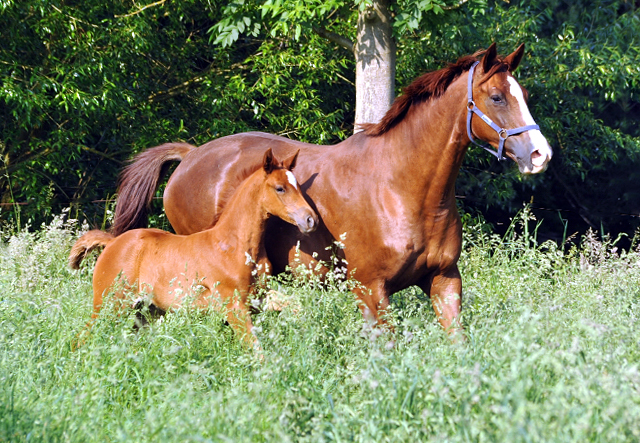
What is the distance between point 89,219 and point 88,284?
371cm

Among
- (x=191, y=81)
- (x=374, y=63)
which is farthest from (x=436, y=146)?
(x=191, y=81)

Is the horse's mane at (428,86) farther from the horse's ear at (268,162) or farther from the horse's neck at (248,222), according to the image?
the horse's neck at (248,222)

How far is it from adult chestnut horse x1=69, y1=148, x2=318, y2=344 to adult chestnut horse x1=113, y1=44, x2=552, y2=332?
288 mm

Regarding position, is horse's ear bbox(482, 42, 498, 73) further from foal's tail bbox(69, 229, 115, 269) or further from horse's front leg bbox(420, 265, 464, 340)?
foal's tail bbox(69, 229, 115, 269)

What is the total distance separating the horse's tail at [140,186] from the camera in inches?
232

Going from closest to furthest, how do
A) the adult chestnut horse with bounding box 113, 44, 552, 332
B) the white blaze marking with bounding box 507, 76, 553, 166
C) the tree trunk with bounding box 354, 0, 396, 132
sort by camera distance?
the white blaze marking with bounding box 507, 76, 553, 166
the adult chestnut horse with bounding box 113, 44, 552, 332
the tree trunk with bounding box 354, 0, 396, 132

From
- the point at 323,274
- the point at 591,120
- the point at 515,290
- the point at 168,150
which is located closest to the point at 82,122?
the point at 168,150

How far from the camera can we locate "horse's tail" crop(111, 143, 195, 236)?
232 inches

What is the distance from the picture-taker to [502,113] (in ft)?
13.3

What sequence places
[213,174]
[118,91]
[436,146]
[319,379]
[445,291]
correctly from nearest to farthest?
1. [319,379]
2. [436,146]
3. [445,291]
4. [213,174]
5. [118,91]

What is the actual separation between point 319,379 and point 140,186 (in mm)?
3136

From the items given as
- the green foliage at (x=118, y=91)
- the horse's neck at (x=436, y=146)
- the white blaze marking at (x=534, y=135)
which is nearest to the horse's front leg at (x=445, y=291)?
the horse's neck at (x=436, y=146)

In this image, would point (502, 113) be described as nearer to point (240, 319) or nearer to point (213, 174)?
point (240, 319)

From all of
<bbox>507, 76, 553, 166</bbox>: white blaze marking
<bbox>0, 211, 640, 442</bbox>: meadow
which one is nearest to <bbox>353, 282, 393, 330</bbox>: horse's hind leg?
<bbox>0, 211, 640, 442</bbox>: meadow
